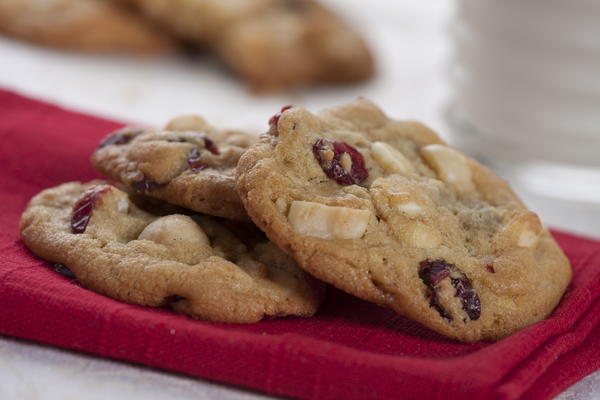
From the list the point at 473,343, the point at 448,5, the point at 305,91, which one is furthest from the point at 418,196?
the point at 448,5

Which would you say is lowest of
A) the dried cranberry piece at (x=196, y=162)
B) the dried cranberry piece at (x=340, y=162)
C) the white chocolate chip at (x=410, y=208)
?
the dried cranberry piece at (x=196, y=162)

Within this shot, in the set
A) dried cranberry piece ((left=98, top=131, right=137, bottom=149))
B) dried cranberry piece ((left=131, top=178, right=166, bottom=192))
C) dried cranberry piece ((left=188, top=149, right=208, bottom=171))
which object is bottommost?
dried cranberry piece ((left=131, top=178, right=166, bottom=192))

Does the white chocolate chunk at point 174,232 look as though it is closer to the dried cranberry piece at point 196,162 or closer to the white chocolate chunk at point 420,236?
the dried cranberry piece at point 196,162

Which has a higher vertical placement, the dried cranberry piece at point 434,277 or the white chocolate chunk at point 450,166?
the white chocolate chunk at point 450,166

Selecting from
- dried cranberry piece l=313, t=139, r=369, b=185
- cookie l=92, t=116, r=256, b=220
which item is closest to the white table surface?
cookie l=92, t=116, r=256, b=220

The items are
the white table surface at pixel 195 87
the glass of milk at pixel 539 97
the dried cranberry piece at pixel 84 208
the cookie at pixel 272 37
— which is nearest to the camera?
the dried cranberry piece at pixel 84 208

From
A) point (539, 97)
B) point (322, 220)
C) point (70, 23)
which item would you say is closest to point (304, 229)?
point (322, 220)

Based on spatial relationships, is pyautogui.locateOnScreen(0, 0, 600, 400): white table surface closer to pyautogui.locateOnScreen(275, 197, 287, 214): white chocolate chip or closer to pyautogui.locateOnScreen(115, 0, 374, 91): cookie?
pyautogui.locateOnScreen(115, 0, 374, 91): cookie

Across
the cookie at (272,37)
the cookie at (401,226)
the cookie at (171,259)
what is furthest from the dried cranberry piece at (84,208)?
the cookie at (272,37)

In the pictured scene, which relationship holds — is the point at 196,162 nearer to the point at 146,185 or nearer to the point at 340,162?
the point at 146,185
